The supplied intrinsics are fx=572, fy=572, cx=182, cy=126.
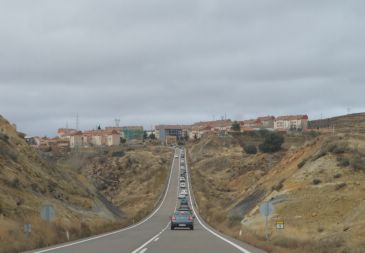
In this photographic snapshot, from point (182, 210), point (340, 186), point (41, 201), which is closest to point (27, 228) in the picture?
point (41, 201)

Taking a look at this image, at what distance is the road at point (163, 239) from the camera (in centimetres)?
2066

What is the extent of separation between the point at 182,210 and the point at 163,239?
16.0 meters

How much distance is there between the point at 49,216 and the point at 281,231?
14.2 m

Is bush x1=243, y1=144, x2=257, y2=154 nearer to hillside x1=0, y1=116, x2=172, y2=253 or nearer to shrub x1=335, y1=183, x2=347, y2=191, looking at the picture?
hillside x1=0, y1=116, x2=172, y2=253

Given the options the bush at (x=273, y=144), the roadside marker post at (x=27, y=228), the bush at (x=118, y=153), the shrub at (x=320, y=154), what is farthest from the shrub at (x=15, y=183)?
the bush at (x=118, y=153)

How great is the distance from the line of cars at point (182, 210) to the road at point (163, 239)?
38.4 inches

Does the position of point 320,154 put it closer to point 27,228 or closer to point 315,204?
point 315,204

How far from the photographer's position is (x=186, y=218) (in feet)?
135

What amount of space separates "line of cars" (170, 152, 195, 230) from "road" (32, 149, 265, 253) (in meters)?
0.98

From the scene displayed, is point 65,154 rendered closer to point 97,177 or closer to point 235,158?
point 97,177

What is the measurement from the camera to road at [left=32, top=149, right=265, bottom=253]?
2066 cm

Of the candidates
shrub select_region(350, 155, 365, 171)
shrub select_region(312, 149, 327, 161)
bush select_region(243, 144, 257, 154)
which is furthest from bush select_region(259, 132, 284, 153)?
shrub select_region(350, 155, 365, 171)

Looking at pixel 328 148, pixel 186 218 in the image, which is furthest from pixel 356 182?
pixel 186 218

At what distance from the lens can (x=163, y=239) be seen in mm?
27797
